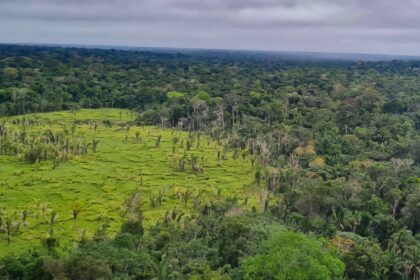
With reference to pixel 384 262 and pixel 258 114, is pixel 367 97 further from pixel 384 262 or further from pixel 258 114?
pixel 384 262

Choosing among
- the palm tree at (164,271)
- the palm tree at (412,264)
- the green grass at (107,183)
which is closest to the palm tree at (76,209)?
the green grass at (107,183)

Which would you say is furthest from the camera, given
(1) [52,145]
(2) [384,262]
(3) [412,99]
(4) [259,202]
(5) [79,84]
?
(5) [79,84]

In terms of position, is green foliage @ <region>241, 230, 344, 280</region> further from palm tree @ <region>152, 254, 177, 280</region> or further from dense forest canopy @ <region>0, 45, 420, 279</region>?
palm tree @ <region>152, 254, 177, 280</region>

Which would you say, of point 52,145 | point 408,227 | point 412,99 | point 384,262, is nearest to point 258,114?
point 412,99

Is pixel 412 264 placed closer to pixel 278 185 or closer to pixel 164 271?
pixel 164 271

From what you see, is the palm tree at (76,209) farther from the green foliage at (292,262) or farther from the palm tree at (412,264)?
the palm tree at (412,264)

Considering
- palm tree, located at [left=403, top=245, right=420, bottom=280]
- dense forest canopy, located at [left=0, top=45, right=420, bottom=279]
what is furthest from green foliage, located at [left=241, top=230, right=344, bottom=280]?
palm tree, located at [left=403, top=245, right=420, bottom=280]
